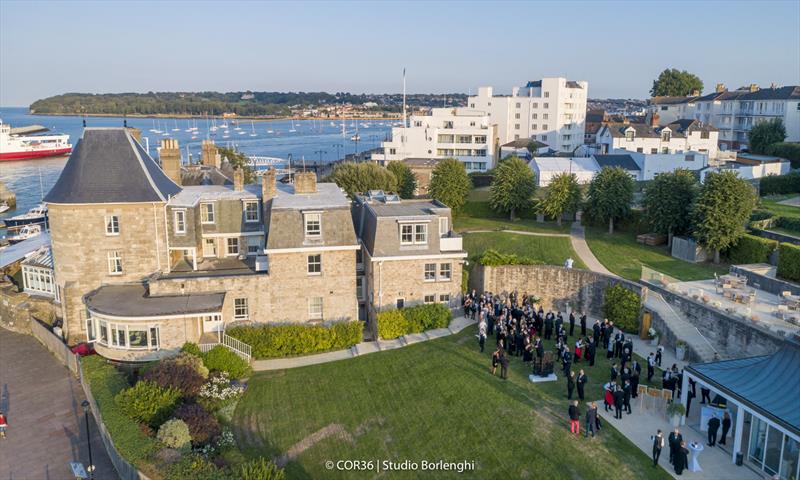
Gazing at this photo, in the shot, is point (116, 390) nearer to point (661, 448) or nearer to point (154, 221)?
point (154, 221)

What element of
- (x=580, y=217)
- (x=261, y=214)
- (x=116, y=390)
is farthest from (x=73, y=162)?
(x=580, y=217)

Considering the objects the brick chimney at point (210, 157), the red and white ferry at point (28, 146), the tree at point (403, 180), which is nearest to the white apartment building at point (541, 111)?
the tree at point (403, 180)

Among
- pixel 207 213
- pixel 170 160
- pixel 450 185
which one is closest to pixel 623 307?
pixel 207 213

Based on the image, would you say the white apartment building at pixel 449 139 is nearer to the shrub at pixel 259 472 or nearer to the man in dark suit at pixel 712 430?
the man in dark suit at pixel 712 430

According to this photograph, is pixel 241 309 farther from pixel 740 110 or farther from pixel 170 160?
pixel 740 110

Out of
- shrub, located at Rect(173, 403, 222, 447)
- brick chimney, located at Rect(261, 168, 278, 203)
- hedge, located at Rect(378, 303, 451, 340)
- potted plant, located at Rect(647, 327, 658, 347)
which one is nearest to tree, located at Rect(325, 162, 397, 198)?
brick chimney, located at Rect(261, 168, 278, 203)

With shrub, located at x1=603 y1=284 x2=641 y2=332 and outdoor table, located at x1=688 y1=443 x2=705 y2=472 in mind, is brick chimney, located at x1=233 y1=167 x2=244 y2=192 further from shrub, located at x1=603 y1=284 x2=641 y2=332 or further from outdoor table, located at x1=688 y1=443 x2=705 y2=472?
outdoor table, located at x1=688 y1=443 x2=705 y2=472
